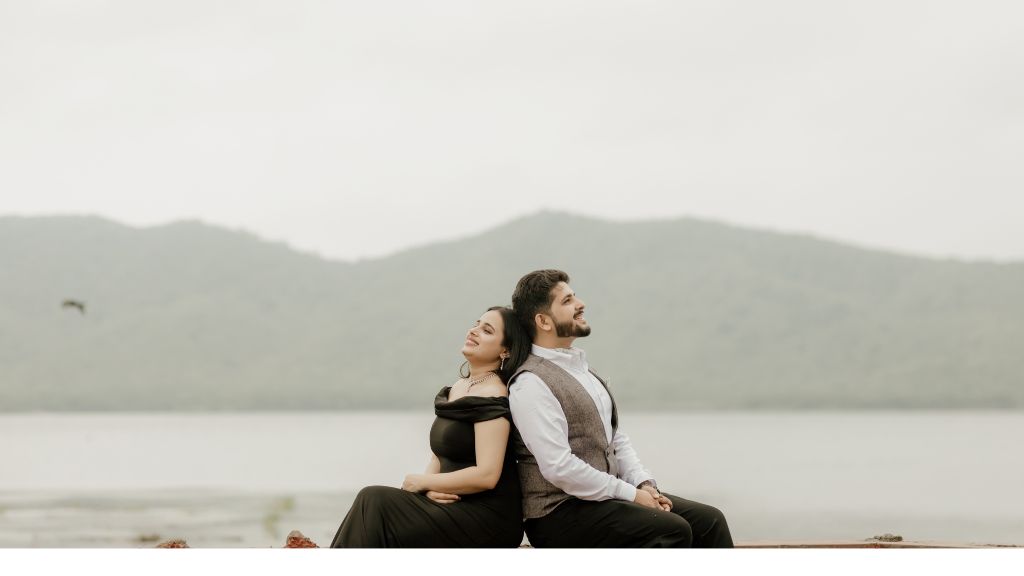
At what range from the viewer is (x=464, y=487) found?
10.7 ft

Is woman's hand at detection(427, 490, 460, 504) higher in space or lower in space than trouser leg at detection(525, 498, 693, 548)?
higher

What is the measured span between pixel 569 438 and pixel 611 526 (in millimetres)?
278

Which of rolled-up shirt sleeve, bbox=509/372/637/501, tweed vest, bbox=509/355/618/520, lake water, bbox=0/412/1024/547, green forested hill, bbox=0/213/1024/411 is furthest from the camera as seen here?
green forested hill, bbox=0/213/1024/411

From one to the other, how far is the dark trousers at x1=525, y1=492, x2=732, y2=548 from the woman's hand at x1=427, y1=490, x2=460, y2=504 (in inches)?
11.0

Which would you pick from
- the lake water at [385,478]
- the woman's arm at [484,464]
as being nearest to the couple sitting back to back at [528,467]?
the woman's arm at [484,464]

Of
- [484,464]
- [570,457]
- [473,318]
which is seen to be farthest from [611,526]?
[473,318]

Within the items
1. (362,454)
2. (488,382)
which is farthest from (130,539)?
(362,454)

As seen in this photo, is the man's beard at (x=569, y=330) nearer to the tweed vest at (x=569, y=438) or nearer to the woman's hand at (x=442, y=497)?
the tweed vest at (x=569, y=438)

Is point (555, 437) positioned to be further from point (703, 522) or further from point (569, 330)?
point (703, 522)

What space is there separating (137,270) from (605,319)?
39139mm

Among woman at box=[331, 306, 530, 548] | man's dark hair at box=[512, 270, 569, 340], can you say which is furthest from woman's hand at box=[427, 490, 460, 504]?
man's dark hair at box=[512, 270, 569, 340]

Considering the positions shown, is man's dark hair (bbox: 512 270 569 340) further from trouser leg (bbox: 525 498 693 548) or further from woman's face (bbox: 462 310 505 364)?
trouser leg (bbox: 525 498 693 548)

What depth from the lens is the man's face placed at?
3.37 meters

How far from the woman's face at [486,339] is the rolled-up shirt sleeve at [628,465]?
0.50m
